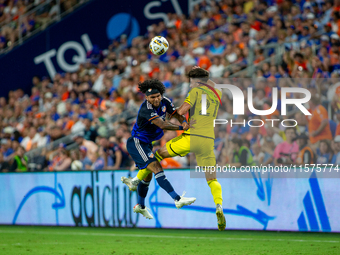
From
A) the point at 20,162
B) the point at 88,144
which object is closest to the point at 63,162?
the point at 88,144

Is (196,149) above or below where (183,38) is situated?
below

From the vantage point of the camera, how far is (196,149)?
25.5 feet

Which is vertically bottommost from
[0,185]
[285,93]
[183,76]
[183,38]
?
[0,185]

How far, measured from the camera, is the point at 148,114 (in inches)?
300

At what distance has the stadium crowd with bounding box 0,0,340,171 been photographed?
35.6ft

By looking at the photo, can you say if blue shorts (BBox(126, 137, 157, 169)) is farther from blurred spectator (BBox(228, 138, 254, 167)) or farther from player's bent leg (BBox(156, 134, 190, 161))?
blurred spectator (BBox(228, 138, 254, 167))

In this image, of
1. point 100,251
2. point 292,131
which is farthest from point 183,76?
point 100,251

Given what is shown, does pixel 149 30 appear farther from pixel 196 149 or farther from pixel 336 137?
pixel 196 149

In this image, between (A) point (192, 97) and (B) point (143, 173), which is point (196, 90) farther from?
(B) point (143, 173)

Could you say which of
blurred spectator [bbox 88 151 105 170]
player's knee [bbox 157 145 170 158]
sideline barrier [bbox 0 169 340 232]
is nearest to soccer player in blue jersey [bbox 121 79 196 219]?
player's knee [bbox 157 145 170 158]

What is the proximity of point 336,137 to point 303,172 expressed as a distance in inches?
40.1

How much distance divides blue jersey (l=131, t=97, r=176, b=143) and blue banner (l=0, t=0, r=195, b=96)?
12.9m

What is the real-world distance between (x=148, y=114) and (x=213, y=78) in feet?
20.4

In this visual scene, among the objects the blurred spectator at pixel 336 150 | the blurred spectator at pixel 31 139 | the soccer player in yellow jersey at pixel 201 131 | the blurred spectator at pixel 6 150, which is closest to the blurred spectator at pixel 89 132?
the blurred spectator at pixel 31 139
